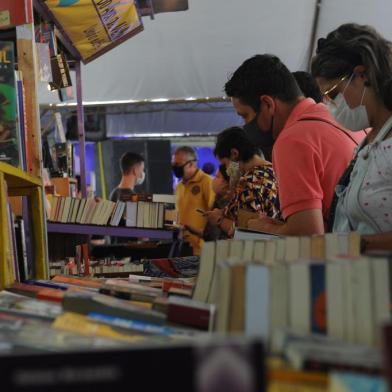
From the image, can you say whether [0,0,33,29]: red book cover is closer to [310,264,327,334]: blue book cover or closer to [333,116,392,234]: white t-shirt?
[333,116,392,234]: white t-shirt

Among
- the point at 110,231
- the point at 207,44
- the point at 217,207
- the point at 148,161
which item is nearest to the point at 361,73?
the point at 110,231

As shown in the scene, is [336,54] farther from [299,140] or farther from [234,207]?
[234,207]

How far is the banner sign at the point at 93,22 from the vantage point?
3291 mm

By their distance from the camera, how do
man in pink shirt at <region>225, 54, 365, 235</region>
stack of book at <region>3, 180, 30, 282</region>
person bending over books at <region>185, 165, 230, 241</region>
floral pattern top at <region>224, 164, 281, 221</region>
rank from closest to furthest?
stack of book at <region>3, 180, 30, 282</region>
man in pink shirt at <region>225, 54, 365, 235</region>
floral pattern top at <region>224, 164, 281, 221</region>
person bending over books at <region>185, 165, 230, 241</region>

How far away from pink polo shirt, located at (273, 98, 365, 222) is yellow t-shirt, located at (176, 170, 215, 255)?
3.17 meters

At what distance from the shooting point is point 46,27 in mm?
3203

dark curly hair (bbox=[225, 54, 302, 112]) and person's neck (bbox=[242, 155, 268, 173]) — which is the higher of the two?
dark curly hair (bbox=[225, 54, 302, 112])

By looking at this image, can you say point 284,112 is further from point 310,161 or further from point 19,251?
point 19,251

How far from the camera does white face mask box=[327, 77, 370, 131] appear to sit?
1.70 metres

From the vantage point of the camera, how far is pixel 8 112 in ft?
5.59

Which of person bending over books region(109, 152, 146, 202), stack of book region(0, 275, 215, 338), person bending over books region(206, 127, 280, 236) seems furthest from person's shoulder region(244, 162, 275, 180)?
person bending over books region(109, 152, 146, 202)

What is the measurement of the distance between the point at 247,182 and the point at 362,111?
107 cm

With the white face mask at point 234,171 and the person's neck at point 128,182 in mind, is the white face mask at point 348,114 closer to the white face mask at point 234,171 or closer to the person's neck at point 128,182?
the white face mask at point 234,171

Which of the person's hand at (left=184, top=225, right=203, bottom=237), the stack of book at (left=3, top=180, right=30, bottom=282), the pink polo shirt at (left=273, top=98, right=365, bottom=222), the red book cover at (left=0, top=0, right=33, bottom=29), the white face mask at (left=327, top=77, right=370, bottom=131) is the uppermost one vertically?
the red book cover at (left=0, top=0, right=33, bottom=29)
